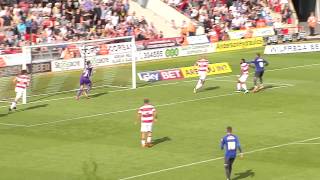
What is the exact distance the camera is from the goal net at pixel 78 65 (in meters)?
49.5

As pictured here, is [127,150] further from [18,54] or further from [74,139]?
[18,54]

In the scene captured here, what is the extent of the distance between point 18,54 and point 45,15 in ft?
27.7

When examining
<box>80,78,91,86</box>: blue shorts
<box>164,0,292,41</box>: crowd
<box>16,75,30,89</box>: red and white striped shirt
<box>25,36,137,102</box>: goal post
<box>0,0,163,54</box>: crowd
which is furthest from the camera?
<box>164,0,292,41</box>: crowd

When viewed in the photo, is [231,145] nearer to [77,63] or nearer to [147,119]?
[147,119]

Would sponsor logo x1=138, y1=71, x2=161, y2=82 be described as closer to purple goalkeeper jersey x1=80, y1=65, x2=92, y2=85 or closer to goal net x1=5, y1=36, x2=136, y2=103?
goal net x1=5, y1=36, x2=136, y2=103

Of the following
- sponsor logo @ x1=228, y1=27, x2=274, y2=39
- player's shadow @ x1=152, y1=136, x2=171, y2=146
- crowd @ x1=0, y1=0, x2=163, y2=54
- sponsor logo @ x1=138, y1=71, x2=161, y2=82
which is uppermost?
crowd @ x1=0, y1=0, x2=163, y2=54

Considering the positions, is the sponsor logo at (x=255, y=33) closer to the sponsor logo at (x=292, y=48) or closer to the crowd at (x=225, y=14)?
the crowd at (x=225, y=14)

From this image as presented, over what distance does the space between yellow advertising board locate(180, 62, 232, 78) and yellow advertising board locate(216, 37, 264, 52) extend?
11.2 metres

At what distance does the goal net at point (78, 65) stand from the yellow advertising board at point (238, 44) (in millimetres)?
12110

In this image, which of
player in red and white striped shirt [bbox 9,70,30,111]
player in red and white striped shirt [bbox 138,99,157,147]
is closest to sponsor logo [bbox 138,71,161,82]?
player in red and white striped shirt [bbox 9,70,30,111]

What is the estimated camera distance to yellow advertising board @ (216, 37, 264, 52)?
221ft

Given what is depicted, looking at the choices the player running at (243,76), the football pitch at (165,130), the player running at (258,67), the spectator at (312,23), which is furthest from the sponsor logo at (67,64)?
the spectator at (312,23)

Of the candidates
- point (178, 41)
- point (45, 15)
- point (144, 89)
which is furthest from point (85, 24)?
point (144, 89)

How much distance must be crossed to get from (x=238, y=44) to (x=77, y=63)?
1819 centimetres
